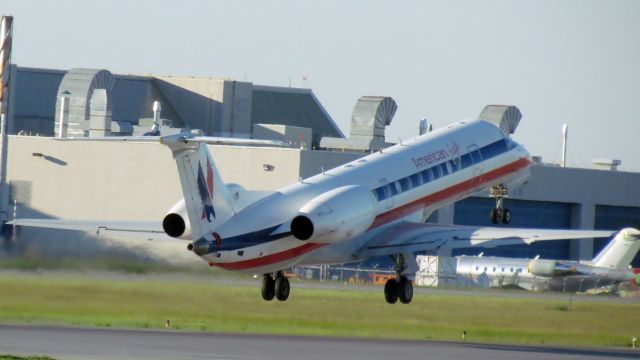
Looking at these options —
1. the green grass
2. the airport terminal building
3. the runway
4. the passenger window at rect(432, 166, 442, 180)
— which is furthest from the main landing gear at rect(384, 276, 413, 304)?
the airport terminal building

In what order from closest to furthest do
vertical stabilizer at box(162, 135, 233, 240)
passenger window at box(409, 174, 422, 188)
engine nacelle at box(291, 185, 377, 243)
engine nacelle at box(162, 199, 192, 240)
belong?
vertical stabilizer at box(162, 135, 233, 240) < engine nacelle at box(162, 199, 192, 240) < engine nacelle at box(291, 185, 377, 243) < passenger window at box(409, 174, 422, 188)

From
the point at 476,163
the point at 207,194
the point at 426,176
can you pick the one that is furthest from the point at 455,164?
the point at 207,194

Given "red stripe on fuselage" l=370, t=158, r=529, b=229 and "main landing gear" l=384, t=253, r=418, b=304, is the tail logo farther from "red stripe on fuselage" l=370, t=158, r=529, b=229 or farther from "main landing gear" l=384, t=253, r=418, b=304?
"main landing gear" l=384, t=253, r=418, b=304

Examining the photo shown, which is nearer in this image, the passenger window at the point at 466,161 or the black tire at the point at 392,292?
the black tire at the point at 392,292

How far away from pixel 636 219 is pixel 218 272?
46.3 m

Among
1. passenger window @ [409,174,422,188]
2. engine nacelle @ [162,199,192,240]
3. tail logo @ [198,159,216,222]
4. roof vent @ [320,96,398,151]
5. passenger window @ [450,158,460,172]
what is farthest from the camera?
roof vent @ [320,96,398,151]

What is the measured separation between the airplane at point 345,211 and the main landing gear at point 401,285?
4 cm

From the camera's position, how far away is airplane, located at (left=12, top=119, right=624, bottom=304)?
145 ft

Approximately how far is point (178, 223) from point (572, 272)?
34.2 m

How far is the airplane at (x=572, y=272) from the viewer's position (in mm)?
74938

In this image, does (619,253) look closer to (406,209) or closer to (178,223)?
(406,209)

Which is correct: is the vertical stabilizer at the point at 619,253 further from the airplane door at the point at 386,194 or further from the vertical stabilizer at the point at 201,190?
the vertical stabilizer at the point at 201,190

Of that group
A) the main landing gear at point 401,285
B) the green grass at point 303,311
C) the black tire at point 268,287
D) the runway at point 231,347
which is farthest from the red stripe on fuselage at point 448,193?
the green grass at point 303,311

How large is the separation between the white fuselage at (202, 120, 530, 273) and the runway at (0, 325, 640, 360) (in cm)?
290
